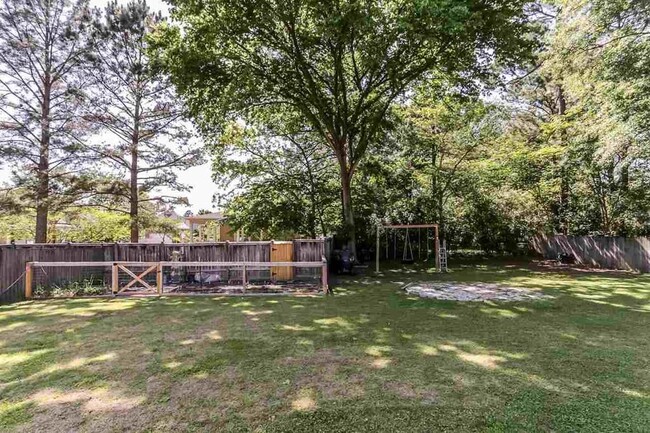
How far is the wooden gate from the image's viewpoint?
1044 centimetres

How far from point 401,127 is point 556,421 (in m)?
15.4

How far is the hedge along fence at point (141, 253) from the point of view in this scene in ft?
28.3

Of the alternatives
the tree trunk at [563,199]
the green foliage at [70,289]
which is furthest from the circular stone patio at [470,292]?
the tree trunk at [563,199]

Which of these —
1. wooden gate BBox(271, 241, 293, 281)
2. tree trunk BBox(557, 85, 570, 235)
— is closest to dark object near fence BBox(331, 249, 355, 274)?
wooden gate BBox(271, 241, 293, 281)

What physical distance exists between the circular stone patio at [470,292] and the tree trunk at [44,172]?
518 inches

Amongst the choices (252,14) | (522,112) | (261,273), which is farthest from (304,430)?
(522,112)

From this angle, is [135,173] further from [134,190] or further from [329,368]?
[329,368]

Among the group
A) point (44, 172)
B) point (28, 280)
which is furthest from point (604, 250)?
point (44, 172)

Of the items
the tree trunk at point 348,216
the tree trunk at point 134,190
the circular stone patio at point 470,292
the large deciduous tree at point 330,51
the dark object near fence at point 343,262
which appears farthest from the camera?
the tree trunk at point 134,190

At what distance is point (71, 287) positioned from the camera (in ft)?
29.1

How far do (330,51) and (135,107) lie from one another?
7944 millimetres

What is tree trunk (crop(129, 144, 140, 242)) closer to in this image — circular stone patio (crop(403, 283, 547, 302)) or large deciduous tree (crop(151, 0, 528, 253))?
large deciduous tree (crop(151, 0, 528, 253))

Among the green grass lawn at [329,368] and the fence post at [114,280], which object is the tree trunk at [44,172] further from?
the green grass lawn at [329,368]

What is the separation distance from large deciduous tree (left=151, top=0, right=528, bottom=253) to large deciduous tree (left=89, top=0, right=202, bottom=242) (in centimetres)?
171
